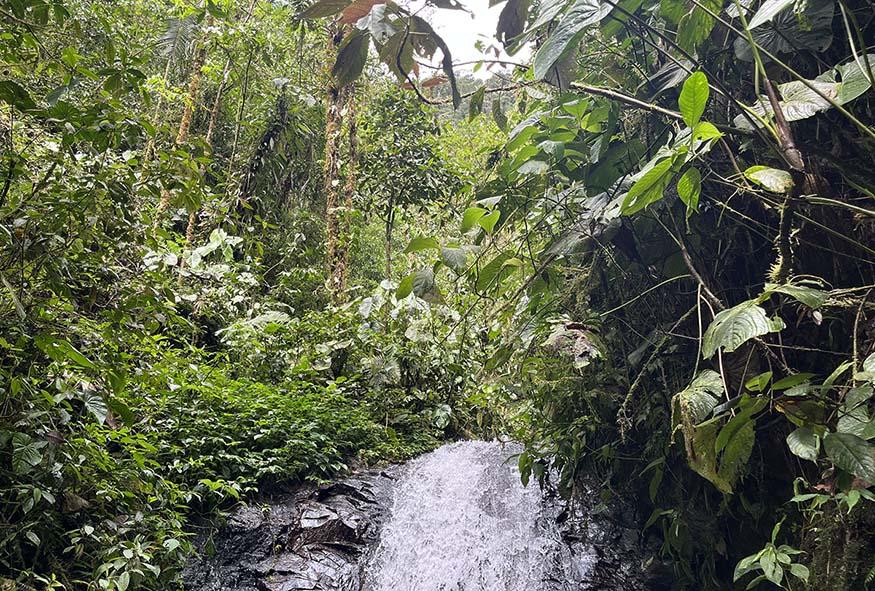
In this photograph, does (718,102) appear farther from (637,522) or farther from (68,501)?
(68,501)

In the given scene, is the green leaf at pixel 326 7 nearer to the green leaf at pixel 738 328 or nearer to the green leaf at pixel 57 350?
the green leaf at pixel 738 328

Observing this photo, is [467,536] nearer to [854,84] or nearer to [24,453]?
[24,453]

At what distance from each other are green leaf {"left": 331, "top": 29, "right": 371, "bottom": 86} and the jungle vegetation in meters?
0.01

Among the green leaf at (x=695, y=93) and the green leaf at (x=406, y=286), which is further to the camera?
the green leaf at (x=406, y=286)

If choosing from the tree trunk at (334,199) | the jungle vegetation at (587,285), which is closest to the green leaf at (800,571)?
the jungle vegetation at (587,285)

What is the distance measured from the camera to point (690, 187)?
1436mm

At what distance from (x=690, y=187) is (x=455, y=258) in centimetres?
68

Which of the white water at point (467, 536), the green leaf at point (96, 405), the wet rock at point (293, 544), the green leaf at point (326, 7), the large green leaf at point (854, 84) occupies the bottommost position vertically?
the white water at point (467, 536)

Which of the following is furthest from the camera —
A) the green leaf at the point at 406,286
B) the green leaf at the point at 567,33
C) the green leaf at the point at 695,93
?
the green leaf at the point at 406,286

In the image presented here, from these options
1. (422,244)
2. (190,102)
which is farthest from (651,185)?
(190,102)

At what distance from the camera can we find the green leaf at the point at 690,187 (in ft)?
4.65

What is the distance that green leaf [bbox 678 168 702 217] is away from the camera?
142 centimetres

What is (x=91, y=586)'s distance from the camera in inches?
99.0

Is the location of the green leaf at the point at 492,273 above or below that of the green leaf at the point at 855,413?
above
